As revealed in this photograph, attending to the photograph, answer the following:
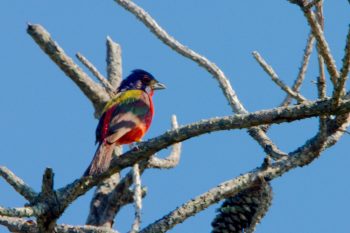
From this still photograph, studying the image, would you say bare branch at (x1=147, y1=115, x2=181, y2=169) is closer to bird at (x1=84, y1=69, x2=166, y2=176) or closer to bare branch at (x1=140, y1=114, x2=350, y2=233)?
bird at (x1=84, y1=69, x2=166, y2=176)

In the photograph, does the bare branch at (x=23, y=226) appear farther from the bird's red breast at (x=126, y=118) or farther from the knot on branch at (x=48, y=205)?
the bird's red breast at (x=126, y=118)

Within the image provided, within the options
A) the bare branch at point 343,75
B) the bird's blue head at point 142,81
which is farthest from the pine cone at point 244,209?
the bird's blue head at point 142,81

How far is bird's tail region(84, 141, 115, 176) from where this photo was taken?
4.58 metres

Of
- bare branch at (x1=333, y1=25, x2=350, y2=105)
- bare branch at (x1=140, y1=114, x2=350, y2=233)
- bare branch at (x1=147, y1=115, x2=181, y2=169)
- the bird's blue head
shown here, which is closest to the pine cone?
bare branch at (x1=140, y1=114, x2=350, y2=233)

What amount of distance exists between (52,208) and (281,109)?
3.97 ft

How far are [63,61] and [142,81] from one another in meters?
1.93

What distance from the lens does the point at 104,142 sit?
6.10 meters

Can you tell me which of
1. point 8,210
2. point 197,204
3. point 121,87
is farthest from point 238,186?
point 121,87

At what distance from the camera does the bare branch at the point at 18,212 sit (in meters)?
3.64

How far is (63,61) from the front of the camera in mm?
6121

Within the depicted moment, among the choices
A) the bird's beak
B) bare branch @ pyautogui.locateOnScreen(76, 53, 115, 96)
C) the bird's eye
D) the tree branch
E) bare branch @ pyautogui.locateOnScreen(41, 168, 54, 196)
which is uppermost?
the bird's eye

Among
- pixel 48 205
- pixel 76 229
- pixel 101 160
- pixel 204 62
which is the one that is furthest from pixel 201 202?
pixel 204 62

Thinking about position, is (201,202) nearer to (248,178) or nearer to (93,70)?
(248,178)

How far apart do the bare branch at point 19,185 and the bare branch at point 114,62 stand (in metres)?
2.45
